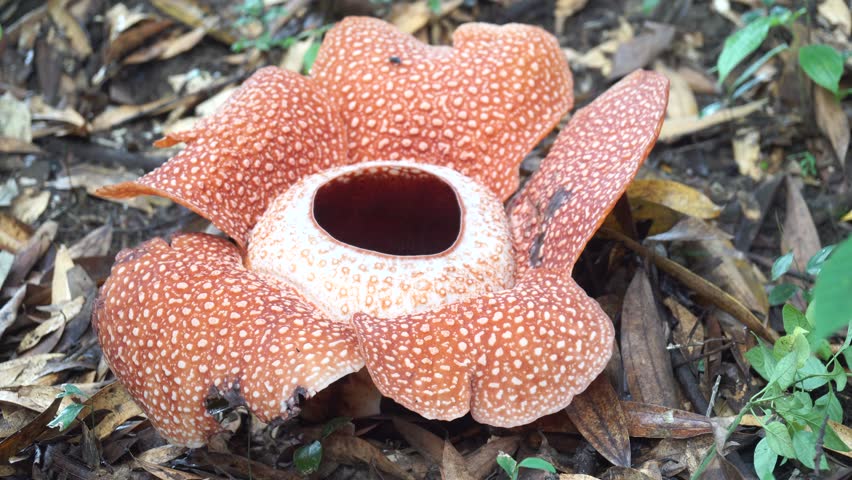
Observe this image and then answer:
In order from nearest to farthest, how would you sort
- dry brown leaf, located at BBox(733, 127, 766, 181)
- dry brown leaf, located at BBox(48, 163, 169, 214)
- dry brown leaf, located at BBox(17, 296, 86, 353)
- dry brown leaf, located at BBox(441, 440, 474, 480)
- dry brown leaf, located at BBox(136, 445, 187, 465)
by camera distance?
dry brown leaf, located at BBox(441, 440, 474, 480) → dry brown leaf, located at BBox(136, 445, 187, 465) → dry brown leaf, located at BBox(17, 296, 86, 353) → dry brown leaf, located at BBox(733, 127, 766, 181) → dry brown leaf, located at BBox(48, 163, 169, 214)

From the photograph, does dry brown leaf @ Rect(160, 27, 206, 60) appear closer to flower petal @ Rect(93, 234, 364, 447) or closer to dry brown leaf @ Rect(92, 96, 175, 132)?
dry brown leaf @ Rect(92, 96, 175, 132)

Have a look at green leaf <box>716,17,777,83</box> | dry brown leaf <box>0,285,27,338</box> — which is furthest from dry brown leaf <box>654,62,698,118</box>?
dry brown leaf <box>0,285,27,338</box>

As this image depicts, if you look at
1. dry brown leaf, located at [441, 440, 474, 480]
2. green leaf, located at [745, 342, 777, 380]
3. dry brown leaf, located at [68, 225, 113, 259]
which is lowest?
dry brown leaf, located at [68, 225, 113, 259]

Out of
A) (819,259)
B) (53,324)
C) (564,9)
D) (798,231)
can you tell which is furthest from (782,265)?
(53,324)

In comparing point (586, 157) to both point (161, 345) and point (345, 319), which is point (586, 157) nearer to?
point (345, 319)

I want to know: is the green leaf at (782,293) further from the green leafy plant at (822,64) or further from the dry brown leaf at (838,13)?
the dry brown leaf at (838,13)
